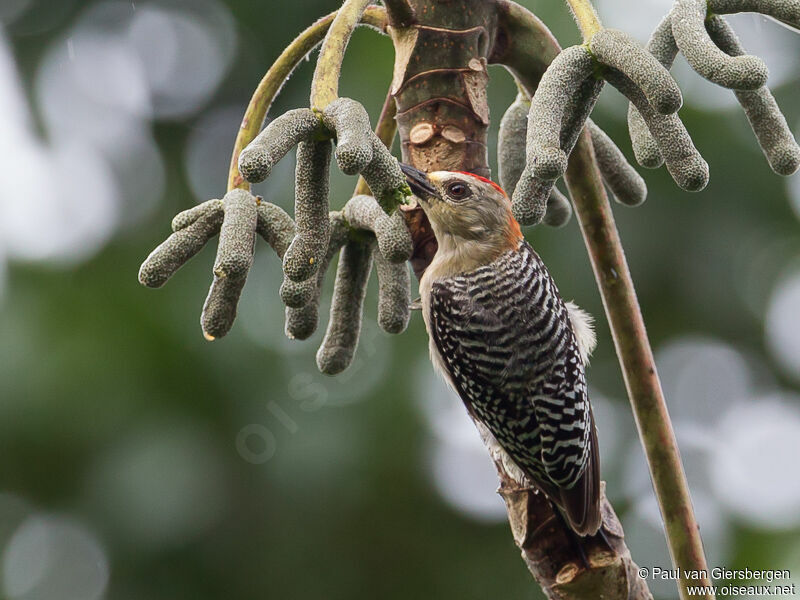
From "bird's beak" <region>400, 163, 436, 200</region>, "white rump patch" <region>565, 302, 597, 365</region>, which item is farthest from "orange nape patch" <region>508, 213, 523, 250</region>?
"bird's beak" <region>400, 163, 436, 200</region>

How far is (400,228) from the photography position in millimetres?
2229

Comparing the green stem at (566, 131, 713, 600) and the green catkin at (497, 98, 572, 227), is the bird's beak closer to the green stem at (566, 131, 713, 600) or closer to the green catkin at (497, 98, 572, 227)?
the green catkin at (497, 98, 572, 227)

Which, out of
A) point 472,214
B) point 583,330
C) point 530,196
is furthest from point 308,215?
point 583,330

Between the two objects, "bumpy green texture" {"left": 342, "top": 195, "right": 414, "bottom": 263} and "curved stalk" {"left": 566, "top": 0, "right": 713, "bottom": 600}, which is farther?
"curved stalk" {"left": 566, "top": 0, "right": 713, "bottom": 600}

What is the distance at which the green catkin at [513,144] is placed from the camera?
9.11 ft

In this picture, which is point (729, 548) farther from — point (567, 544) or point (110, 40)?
point (110, 40)

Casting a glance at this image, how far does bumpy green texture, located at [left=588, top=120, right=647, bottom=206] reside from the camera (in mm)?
2664

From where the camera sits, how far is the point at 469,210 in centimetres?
375

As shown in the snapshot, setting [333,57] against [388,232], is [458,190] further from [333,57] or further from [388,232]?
[333,57]

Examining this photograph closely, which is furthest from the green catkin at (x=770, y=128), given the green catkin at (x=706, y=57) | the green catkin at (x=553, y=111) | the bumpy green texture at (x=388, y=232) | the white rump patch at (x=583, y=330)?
the white rump patch at (x=583, y=330)

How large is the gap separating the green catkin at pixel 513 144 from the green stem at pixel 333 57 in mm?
749

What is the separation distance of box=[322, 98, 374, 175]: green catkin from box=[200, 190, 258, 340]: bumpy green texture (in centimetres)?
31

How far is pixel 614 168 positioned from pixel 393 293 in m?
0.75

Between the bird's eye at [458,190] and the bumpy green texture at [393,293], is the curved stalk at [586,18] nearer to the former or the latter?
the bumpy green texture at [393,293]
